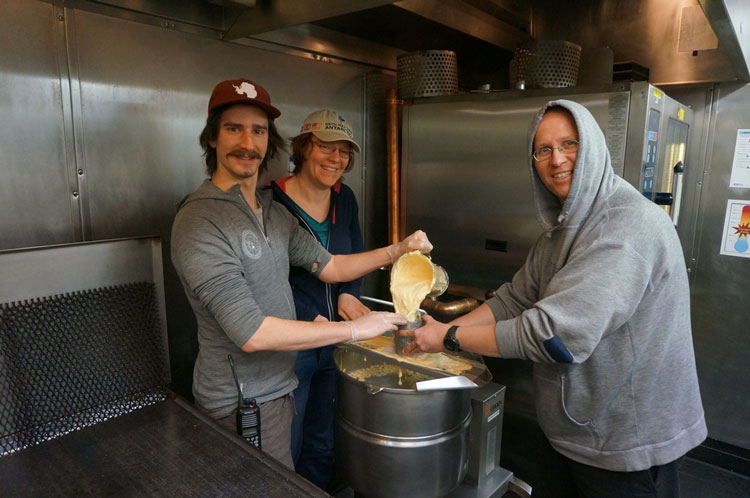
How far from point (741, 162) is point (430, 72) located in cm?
167

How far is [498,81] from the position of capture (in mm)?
3457

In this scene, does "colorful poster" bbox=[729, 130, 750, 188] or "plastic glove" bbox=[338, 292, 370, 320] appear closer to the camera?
"plastic glove" bbox=[338, 292, 370, 320]

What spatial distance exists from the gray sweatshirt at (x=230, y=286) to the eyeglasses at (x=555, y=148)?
835 mm

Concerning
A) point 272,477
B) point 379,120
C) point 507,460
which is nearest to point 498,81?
point 379,120

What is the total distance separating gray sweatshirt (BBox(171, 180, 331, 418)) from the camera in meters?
1.35

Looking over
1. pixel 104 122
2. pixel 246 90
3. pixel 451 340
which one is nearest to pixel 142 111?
pixel 104 122

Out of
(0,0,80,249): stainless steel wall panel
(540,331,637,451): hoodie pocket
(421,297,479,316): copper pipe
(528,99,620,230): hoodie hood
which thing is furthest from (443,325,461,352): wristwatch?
(0,0,80,249): stainless steel wall panel

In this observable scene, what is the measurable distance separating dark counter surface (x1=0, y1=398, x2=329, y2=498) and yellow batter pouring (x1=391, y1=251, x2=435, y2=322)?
70cm

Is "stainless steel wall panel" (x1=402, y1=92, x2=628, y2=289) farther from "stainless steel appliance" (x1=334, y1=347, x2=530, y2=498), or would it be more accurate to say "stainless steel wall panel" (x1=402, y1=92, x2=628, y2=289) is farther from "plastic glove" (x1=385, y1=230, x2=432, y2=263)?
"stainless steel appliance" (x1=334, y1=347, x2=530, y2=498)

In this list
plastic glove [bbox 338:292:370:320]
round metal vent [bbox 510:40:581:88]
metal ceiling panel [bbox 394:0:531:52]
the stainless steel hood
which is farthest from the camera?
metal ceiling panel [bbox 394:0:531:52]

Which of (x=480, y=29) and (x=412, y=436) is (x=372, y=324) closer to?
(x=412, y=436)

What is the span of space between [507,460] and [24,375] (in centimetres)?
213

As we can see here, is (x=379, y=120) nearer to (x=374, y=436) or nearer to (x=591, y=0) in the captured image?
(x=591, y=0)


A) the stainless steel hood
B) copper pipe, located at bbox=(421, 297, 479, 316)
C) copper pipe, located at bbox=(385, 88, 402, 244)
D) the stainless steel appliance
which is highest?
the stainless steel hood
